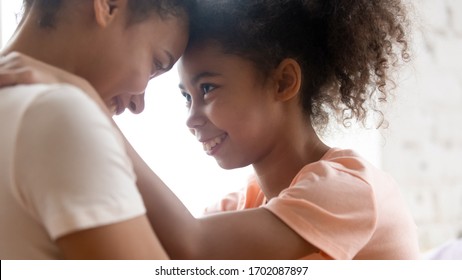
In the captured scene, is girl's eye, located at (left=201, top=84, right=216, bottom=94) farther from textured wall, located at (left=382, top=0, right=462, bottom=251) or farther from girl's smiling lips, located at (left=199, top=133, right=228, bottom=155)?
textured wall, located at (left=382, top=0, right=462, bottom=251)

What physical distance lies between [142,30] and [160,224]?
24 centimetres

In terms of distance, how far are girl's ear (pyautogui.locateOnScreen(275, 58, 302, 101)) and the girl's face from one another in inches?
0.5

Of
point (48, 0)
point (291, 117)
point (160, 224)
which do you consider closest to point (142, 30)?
point (48, 0)

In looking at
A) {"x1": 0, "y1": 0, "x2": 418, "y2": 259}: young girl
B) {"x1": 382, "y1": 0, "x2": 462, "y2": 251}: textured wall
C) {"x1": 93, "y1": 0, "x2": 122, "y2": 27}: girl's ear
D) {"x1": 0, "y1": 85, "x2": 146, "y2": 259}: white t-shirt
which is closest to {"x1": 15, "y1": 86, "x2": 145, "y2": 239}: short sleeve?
{"x1": 0, "y1": 85, "x2": 146, "y2": 259}: white t-shirt

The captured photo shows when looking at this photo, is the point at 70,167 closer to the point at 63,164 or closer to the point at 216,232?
the point at 63,164

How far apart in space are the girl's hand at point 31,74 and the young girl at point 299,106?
27cm

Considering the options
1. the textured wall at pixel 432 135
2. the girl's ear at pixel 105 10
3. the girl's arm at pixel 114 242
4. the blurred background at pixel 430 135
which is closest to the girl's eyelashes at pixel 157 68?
the girl's ear at pixel 105 10

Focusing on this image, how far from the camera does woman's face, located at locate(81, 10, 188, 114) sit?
2.56 feet

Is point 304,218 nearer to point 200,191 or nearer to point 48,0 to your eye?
point 48,0

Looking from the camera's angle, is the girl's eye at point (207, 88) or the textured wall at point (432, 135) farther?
the textured wall at point (432, 135)

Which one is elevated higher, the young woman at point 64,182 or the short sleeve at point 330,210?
the young woman at point 64,182

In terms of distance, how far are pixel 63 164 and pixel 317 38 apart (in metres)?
0.61

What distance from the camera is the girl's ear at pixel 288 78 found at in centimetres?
105

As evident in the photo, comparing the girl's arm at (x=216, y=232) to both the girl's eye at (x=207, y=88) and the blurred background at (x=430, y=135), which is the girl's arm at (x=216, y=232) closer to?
the girl's eye at (x=207, y=88)
